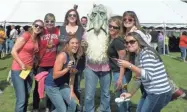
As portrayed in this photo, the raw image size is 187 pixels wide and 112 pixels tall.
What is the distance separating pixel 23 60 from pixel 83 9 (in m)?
17.5

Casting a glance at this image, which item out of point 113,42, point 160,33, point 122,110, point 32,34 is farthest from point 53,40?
point 160,33

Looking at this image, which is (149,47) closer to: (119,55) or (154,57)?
(154,57)

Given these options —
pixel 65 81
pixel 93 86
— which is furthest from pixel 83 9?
pixel 65 81

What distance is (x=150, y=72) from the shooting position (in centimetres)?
416

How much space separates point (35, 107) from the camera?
6.82 m

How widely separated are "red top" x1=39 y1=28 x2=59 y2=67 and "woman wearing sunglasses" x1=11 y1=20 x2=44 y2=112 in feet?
0.94

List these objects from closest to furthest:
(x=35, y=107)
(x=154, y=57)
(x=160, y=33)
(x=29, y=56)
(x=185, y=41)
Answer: (x=154, y=57)
(x=29, y=56)
(x=35, y=107)
(x=185, y=41)
(x=160, y=33)

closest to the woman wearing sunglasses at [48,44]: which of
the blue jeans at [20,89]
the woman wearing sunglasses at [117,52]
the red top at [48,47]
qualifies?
the red top at [48,47]

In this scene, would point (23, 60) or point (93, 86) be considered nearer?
point (23, 60)

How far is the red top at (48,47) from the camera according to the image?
6.17m

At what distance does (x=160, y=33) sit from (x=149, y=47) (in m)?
19.6

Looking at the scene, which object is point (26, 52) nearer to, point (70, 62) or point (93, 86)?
point (70, 62)

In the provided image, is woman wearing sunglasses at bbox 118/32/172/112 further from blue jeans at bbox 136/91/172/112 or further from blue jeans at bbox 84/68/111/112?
blue jeans at bbox 84/68/111/112

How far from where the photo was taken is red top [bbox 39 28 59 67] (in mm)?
6168
